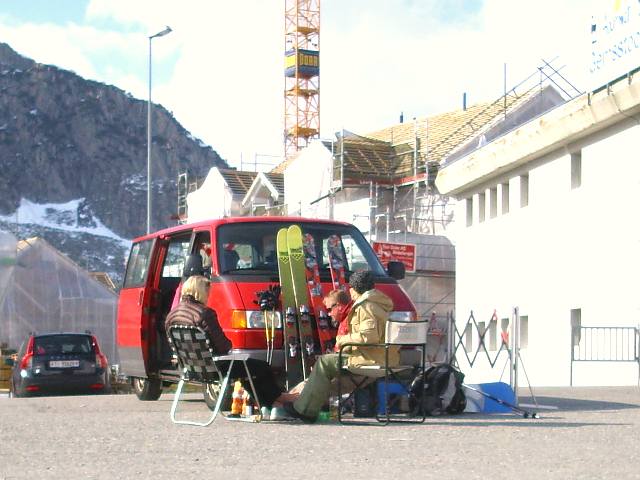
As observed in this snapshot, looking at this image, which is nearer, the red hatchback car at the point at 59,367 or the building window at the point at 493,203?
the red hatchback car at the point at 59,367

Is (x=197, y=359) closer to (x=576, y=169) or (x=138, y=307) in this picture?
(x=138, y=307)

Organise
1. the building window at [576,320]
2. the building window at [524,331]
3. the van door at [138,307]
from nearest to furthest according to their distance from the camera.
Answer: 1. the van door at [138,307]
2. the building window at [576,320]
3. the building window at [524,331]

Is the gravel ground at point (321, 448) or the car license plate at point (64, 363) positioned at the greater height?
the car license plate at point (64, 363)

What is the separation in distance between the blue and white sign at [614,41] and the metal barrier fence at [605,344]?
5.48 m

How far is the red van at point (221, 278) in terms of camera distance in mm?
14445

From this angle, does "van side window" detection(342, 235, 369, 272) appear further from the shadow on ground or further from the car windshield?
the car windshield

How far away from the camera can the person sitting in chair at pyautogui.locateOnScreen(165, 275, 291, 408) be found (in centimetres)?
1315

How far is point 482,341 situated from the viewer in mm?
23453

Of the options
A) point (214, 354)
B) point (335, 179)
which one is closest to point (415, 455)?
point (214, 354)

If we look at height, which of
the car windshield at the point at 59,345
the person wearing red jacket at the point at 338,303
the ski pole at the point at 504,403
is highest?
the person wearing red jacket at the point at 338,303

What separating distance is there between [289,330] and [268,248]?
1.37 meters

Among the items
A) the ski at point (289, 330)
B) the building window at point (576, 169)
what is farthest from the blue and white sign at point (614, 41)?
the ski at point (289, 330)

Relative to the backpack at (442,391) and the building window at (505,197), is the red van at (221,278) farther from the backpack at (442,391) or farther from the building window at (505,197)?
the building window at (505,197)

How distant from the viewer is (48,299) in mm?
55344
